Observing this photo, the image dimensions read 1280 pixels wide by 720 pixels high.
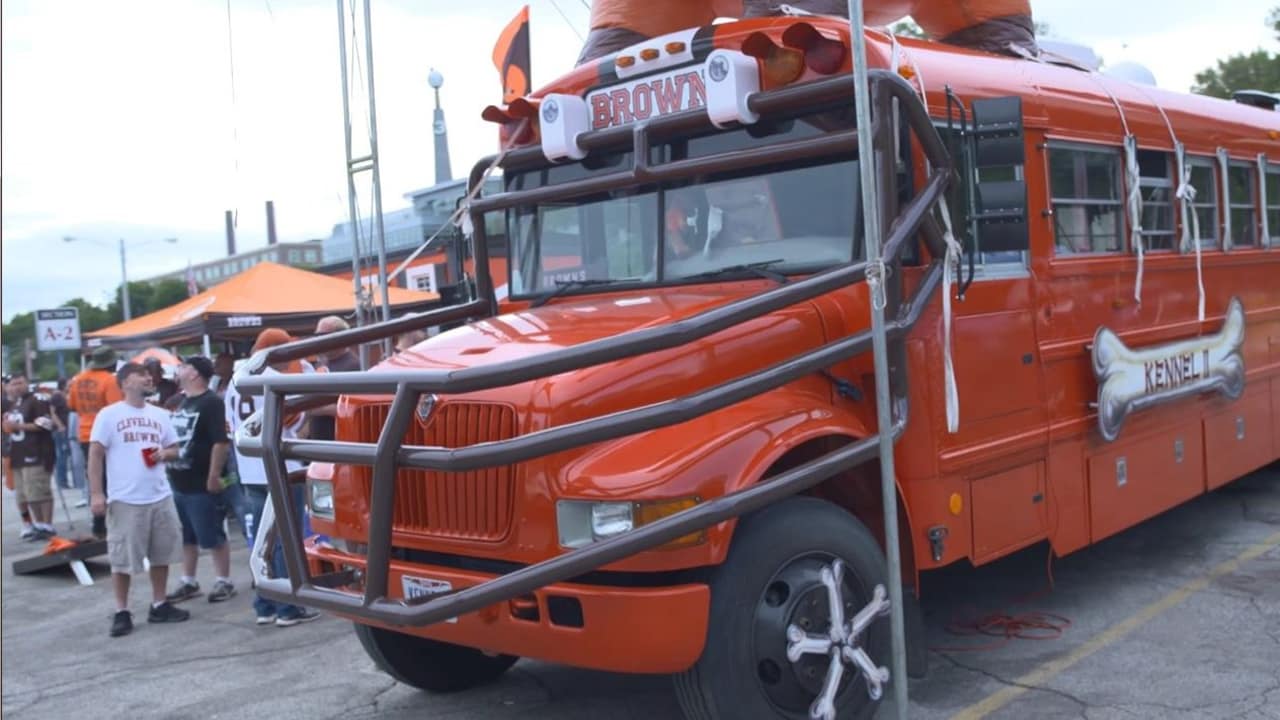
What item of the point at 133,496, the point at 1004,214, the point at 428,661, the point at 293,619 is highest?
the point at 1004,214

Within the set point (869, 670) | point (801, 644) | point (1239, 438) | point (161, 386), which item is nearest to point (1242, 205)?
point (1239, 438)

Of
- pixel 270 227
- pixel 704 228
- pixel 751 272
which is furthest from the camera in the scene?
pixel 270 227

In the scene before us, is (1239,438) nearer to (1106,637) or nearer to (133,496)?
(1106,637)

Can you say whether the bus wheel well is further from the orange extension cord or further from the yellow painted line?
the orange extension cord

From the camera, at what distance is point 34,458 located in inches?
481

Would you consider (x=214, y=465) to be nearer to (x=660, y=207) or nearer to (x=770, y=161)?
(x=660, y=207)

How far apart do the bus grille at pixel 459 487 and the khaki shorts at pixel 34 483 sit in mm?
9434

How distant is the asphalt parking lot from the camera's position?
16.2 feet

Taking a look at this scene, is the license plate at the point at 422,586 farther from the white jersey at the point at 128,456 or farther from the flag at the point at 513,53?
the flag at the point at 513,53

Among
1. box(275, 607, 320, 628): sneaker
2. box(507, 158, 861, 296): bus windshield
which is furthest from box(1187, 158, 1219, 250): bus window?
box(275, 607, 320, 628): sneaker

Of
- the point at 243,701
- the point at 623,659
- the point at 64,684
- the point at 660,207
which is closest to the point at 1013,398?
the point at 660,207

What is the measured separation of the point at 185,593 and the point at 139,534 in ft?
3.53

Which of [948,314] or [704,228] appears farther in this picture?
[704,228]

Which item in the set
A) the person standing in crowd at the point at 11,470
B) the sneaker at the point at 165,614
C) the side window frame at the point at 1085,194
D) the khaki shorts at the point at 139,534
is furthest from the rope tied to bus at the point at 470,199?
the person standing in crowd at the point at 11,470
